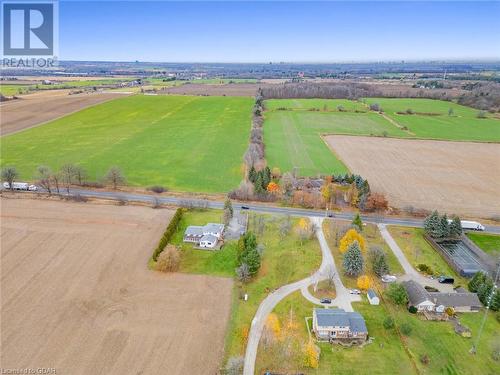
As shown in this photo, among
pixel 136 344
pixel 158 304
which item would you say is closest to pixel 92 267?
pixel 158 304

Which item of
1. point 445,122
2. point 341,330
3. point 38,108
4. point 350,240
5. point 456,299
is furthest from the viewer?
point 38,108

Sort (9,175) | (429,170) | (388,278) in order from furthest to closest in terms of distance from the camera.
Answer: (429,170) → (9,175) → (388,278)

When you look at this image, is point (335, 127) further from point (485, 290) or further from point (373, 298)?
point (373, 298)

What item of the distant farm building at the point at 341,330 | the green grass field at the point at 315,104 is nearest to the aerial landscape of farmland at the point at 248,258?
the distant farm building at the point at 341,330

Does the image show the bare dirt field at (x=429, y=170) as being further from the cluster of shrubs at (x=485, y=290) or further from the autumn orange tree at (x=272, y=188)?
the cluster of shrubs at (x=485, y=290)

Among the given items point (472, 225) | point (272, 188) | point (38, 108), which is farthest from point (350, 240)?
point (38, 108)

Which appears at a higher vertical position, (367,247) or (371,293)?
(367,247)

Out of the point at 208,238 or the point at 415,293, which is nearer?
the point at 415,293

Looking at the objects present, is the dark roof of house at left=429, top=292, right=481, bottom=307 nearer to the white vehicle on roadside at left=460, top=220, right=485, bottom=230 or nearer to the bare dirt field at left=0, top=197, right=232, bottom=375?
the white vehicle on roadside at left=460, top=220, right=485, bottom=230

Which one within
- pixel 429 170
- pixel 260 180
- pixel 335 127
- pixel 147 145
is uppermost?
pixel 335 127
